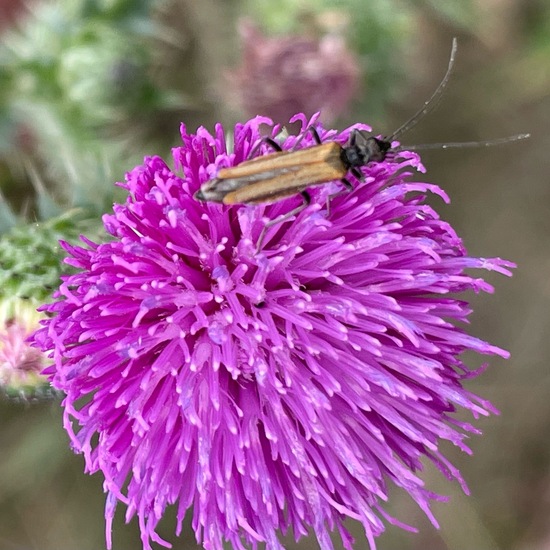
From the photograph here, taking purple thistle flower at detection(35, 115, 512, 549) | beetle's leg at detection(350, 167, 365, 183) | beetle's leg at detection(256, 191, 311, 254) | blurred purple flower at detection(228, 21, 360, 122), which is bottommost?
purple thistle flower at detection(35, 115, 512, 549)

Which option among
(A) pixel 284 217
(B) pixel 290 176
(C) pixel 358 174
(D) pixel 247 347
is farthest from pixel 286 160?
(D) pixel 247 347

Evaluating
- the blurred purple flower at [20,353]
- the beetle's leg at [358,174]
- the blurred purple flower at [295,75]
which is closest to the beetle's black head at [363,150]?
the beetle's leg at [358,174]

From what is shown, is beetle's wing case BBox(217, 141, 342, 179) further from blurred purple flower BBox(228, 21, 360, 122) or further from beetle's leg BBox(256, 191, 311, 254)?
blurred purple flower BBox(228, 21, 360, 122)

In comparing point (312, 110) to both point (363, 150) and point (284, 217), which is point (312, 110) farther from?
point (284, 217)

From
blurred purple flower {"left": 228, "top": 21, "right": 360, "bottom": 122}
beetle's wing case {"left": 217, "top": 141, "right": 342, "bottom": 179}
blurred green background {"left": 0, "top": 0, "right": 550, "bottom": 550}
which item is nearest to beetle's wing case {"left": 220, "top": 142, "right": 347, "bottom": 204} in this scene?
beetle's wing case {"left": 217, "top": 141, "right": 342, "bottom": 179}

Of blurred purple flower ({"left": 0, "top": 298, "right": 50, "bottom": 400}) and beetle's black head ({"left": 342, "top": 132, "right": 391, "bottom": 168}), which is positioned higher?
beetle's black head ({"left": 342, "top": 132, "right": 391, "bottom": 168})
